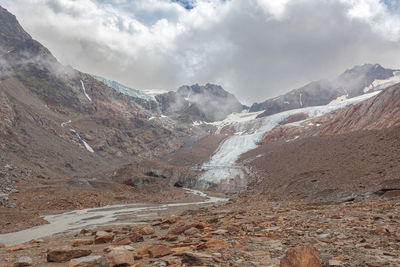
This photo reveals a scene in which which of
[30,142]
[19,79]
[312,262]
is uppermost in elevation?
[19,79]

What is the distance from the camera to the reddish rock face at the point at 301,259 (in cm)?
469

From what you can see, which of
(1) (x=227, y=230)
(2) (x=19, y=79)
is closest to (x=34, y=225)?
(1) (x=227, y=230)

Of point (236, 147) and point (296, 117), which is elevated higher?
point (296, 117)

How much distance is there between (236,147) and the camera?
119625mm

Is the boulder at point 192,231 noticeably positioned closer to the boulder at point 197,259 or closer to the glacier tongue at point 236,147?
the boulder at point 197,259

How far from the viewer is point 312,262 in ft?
15.6

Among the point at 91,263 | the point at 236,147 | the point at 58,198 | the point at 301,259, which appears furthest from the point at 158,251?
the point at 236,147

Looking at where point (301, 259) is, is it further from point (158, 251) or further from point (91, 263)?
point (91, 263)

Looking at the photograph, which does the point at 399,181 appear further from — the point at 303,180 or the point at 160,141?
the point at 160,141

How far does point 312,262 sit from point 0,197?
3665 centimetres

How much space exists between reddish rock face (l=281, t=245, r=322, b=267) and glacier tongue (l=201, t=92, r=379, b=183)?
5839cm

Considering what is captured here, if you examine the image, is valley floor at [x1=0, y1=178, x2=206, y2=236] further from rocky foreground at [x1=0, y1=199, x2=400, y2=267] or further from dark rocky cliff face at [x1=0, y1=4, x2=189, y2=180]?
rocky foreground at [x1=0, y1=199, x2=400, y2=267]

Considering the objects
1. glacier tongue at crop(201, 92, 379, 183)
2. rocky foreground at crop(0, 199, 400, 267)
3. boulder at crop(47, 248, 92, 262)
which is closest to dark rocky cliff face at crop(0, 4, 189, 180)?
glacier tongue at crop(201, 92, 379, 183)

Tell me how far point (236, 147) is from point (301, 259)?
380 feet
